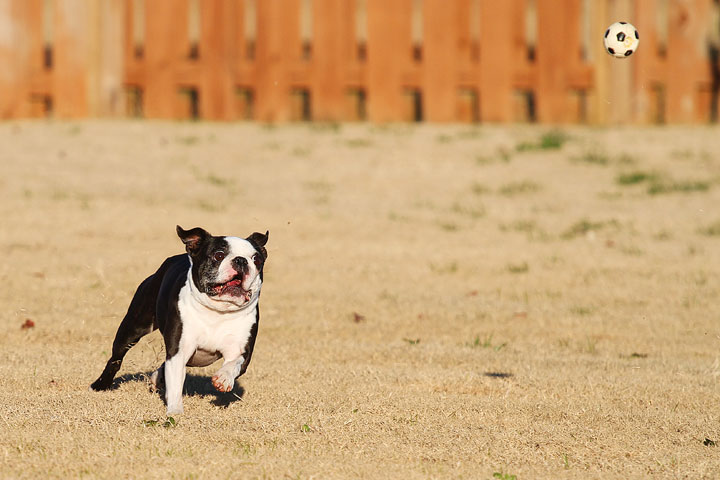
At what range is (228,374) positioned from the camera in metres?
5.71

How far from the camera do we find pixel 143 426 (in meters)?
5.60

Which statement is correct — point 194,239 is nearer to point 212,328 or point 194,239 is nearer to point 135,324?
point 212,328

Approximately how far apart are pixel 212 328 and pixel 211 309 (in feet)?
0.36

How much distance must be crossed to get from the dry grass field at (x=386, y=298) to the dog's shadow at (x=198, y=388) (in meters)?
0.03

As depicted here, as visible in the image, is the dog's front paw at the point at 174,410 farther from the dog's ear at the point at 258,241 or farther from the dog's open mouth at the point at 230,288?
the dog's ear at the point at 258,241

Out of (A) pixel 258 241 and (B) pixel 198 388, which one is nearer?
(A) pixel 258 241

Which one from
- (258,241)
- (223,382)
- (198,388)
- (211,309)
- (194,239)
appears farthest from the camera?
(198,388)

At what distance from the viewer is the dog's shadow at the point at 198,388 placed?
6.46 meters

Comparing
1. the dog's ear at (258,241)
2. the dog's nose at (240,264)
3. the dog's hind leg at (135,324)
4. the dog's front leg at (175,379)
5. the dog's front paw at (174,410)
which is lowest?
the dog's front paw at (174,410)

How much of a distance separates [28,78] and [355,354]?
10.6 metres

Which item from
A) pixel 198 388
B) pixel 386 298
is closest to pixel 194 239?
pixel 198 388

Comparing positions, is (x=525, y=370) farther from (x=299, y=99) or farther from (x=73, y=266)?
(x=299, y=99)

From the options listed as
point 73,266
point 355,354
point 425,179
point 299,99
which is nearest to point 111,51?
point 299,99

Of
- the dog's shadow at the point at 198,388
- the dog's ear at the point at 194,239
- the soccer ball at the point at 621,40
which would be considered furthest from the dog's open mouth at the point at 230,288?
the soccer ball at the point at 621,40
